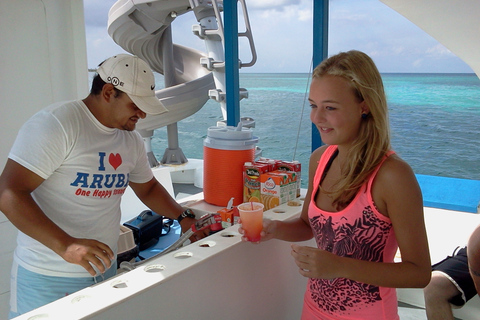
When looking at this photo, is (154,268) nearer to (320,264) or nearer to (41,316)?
(41,316)

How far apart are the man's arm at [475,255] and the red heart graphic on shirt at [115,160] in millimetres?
1653

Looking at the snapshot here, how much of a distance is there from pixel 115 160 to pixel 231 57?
4.24 feet

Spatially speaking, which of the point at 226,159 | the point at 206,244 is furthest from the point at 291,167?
the point at 206,244

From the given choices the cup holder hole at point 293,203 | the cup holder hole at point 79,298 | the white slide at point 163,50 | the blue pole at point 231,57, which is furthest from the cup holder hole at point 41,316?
the white slide at point 163,50

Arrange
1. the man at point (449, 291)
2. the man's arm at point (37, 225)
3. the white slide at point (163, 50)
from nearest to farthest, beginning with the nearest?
the man's arm at point (37, 225), the man at point (449, 291), the white slide at point (163, 50)

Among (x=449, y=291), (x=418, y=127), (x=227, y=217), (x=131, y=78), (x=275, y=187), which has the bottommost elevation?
(x=418, y=127)

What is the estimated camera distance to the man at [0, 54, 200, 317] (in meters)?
1.18

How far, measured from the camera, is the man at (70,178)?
3.87 ft

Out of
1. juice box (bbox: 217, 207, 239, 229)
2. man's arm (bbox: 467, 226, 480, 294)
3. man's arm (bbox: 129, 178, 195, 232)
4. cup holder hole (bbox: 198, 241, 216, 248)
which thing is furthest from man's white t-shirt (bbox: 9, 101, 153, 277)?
man's arm (bbox: 467, 226, 480, 294)

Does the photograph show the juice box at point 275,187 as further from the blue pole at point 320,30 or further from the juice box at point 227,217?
the blue pole at point 320,30

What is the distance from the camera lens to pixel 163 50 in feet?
23.5

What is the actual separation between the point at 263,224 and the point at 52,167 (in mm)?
697

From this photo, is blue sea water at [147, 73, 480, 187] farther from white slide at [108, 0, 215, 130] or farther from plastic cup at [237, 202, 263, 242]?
plastic cup at [237, 202, 263, 242]

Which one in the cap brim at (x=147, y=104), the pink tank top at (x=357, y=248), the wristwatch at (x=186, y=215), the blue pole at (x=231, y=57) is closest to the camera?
the pink tank top at (x=357, y=248)
